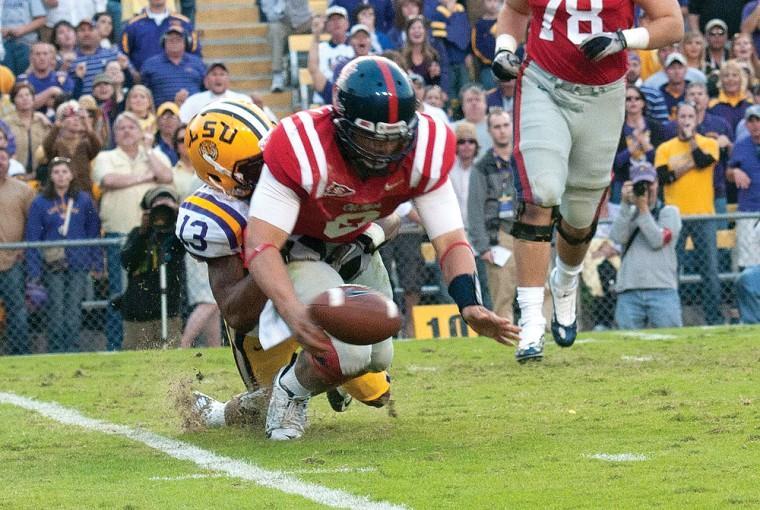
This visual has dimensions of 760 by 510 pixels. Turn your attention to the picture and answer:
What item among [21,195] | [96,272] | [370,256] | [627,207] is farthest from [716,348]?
[21,195]

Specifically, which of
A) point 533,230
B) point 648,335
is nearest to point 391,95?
point 533,230

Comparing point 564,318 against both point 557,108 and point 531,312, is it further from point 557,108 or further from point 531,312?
point 557,108

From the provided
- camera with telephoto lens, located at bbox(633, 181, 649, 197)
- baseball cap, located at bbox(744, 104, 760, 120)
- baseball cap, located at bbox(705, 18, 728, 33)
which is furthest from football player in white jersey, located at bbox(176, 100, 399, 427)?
baseball cap, located at bbox(705, 18, 728, 33)

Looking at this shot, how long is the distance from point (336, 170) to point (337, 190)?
78 millimetres

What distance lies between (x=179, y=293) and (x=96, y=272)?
65cm

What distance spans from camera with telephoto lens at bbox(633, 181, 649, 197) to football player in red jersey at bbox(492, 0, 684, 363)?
9.81 feet

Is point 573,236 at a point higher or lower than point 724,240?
higher

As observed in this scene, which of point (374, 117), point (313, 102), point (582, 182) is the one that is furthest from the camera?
point (313, 102)

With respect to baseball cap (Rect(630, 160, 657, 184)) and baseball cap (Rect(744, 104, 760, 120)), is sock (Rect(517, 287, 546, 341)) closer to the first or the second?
baseball cap (Rect(630, 160, 657, 184))

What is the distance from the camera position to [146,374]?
798 centimetres

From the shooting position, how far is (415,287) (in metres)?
10.3

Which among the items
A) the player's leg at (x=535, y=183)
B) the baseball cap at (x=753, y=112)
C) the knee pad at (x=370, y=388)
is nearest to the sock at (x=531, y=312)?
the player's leg at (x=535, y=183)

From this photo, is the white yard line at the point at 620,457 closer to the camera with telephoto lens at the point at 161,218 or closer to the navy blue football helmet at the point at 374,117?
the navy blue football helmet at the point at 374,117

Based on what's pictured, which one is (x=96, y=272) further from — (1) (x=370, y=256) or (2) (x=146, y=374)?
(1) (x=370, y=256)
